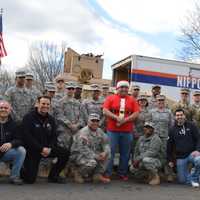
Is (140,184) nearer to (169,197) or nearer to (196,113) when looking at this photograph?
(169,197)

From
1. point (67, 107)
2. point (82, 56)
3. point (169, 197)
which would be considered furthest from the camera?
point (82, 56)

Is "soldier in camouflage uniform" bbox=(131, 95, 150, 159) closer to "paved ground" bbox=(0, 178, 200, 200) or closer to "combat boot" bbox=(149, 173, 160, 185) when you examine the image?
"combat boot" bbox=(149, 173, 160, 185)

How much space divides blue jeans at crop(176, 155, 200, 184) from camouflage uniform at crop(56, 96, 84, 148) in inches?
89.3

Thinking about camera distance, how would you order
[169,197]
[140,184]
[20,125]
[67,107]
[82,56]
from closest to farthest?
[169,197] < [20,125] < [140,184] < [67,107] < [82,56]

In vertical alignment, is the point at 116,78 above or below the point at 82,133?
above

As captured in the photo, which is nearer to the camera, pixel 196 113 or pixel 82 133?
→ pixel 82 133

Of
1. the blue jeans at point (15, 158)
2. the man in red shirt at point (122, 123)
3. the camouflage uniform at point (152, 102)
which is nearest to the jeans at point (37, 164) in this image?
the blue jeans at point (15, 158)

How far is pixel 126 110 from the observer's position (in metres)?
9.03

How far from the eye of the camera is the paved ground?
6.79 m

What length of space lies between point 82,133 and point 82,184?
1.05 metres

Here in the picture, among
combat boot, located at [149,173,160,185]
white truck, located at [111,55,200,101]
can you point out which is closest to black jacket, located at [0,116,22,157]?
combat boot, located at [149,173,160,185]

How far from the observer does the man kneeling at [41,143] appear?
7.91 metres

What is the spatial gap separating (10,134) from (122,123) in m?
2.38

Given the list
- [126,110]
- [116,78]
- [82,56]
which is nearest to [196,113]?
[126,110]
